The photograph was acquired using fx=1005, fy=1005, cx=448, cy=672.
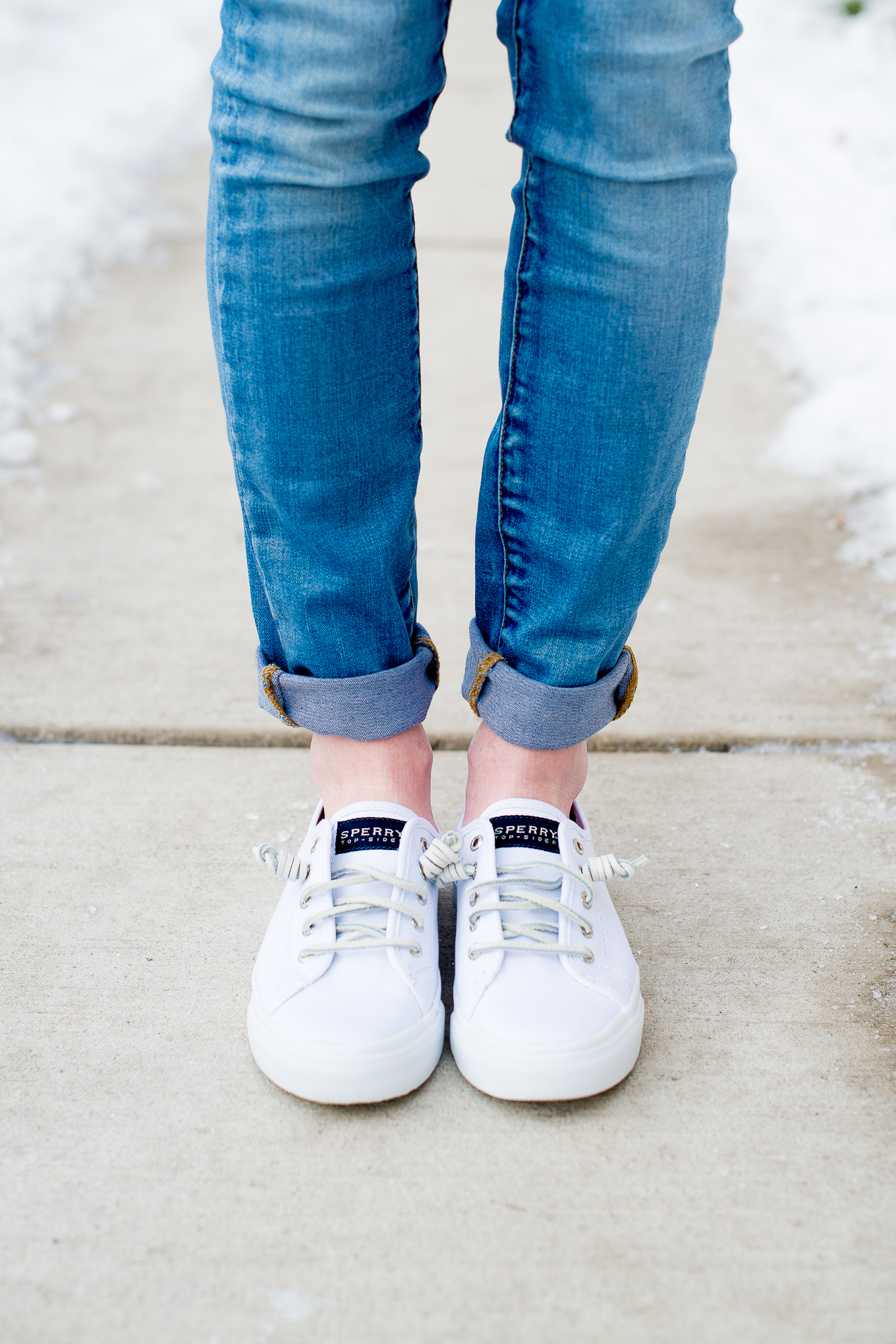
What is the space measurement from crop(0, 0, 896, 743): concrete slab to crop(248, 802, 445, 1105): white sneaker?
0.37m

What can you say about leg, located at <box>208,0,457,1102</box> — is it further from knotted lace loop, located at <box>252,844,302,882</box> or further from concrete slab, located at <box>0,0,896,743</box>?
concrete slab, located at <box>0,0,896,743</box>

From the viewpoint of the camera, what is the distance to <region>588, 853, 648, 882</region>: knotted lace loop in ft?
2.90

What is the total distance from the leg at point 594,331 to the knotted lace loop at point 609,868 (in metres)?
0.11

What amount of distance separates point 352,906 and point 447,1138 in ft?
0.64

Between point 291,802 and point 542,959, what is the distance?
0.40 meters

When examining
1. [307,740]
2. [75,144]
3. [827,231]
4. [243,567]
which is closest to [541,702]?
[307,740]

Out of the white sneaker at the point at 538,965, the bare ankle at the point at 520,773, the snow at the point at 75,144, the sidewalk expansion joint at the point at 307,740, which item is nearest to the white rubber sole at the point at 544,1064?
the white sneaker at the point at 538,965

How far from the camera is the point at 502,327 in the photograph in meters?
0.84

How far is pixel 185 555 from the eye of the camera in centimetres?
155

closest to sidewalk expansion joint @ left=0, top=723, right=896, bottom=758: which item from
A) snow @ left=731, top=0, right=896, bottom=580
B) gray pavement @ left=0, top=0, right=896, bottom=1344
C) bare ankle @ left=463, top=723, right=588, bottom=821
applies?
gray pavement @ left=0, top=0, right=896, bottom=1344

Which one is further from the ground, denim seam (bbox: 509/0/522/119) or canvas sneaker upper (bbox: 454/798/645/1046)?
denim seam (bbox: 509/0/522/119)

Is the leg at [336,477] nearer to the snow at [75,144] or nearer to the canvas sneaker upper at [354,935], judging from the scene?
the canvas sneaker upper at [354,935]

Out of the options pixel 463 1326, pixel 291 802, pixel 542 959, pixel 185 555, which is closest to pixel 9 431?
pixel 185 555

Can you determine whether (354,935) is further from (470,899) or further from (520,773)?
(520,773)
